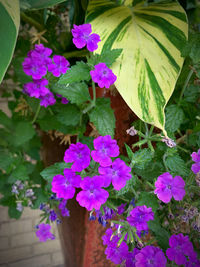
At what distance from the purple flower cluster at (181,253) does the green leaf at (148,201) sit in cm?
7

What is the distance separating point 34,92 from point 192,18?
2.32 ft

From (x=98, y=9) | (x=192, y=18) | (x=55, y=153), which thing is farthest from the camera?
(x=192, y=18)

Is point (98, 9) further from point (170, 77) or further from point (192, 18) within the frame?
point (192, 18)

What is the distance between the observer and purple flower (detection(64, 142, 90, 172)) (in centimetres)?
50

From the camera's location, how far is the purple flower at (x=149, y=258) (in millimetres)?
501

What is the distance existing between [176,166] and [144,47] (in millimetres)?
234

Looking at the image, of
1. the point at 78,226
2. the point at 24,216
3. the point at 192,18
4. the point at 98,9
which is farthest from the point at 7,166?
the point at 24,216

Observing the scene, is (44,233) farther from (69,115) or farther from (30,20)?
(30,20)

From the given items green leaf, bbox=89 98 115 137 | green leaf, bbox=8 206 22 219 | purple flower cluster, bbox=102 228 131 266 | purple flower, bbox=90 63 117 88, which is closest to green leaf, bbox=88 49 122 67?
purple flower, bbox=90 63 117 88

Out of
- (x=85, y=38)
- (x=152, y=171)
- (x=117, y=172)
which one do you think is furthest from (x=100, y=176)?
(x=85, y=38)

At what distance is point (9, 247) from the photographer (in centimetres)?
210

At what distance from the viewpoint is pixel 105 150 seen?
19.0 inches

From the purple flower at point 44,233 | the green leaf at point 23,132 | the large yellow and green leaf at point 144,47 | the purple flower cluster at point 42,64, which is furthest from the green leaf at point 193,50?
the purple flower at point 44,233

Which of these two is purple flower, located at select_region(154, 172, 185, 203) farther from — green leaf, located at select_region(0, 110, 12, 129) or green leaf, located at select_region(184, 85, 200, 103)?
green leaf, located at select_region(0, 110, 12, 129)
